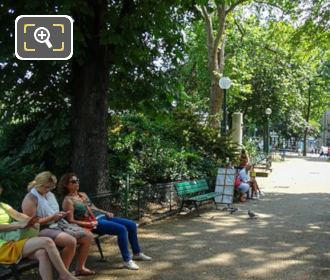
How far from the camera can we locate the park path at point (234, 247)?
21.1ft

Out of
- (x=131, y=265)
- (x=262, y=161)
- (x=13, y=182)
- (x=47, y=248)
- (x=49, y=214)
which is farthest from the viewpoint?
(x=262, y=161)

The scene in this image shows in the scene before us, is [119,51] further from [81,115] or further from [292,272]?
[292,272]

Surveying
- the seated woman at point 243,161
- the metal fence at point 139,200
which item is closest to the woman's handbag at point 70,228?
the metal fence at point 139,200

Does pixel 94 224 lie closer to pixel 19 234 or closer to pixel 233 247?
pixel 19 234

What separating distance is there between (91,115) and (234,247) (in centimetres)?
320

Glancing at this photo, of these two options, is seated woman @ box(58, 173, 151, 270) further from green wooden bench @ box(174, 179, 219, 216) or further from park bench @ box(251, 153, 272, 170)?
park bench @ box(251, 153, 272, 170)

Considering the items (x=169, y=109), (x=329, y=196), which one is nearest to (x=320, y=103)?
(x=329, y=196)

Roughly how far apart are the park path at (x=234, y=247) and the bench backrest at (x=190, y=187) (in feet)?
1.89

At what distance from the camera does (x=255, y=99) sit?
116 feet

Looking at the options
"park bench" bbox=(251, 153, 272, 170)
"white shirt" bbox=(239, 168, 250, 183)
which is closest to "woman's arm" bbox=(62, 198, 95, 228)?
"white shirt" bbox=(239, 168, 250, 183)

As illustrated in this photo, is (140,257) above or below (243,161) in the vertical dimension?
A: below

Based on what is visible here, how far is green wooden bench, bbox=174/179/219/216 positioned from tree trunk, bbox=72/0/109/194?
10.2ft

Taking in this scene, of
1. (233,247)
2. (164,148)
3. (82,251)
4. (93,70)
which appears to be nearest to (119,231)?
(82,251)

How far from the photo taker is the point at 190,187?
12.1 metres
